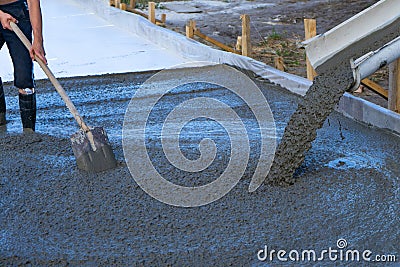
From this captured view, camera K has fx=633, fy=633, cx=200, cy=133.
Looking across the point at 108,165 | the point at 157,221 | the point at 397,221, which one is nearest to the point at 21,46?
the point at 108,165

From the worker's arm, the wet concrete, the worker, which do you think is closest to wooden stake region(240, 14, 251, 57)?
the wet concrete

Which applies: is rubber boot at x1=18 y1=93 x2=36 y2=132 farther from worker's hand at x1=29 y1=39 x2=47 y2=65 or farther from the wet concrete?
worker's hand at x1=29 y1=39 x2=47 y2=65

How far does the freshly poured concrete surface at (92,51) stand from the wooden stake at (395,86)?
2556 millimetres

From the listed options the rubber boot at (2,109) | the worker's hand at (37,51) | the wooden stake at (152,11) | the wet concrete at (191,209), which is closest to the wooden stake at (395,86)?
the wet concrete at (191,209)

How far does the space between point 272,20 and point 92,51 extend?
4226mm

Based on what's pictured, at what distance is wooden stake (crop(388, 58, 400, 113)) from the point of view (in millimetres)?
4344

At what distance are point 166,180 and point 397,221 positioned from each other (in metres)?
1.18

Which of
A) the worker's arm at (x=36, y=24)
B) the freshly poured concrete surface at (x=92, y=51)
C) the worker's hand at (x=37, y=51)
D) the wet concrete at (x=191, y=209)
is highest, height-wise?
the worker's arm at (x=36, y=24)

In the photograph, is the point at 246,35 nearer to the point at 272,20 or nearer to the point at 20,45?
the point at 20,45

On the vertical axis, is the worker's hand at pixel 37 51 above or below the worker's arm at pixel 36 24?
below

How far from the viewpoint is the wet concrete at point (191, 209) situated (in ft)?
8.73

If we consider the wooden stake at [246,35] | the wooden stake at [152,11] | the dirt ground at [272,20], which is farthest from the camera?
the wooden stake at [152,11]

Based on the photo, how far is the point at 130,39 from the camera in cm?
791

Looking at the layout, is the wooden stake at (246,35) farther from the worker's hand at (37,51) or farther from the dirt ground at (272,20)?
the worker's hand at (37,51)
